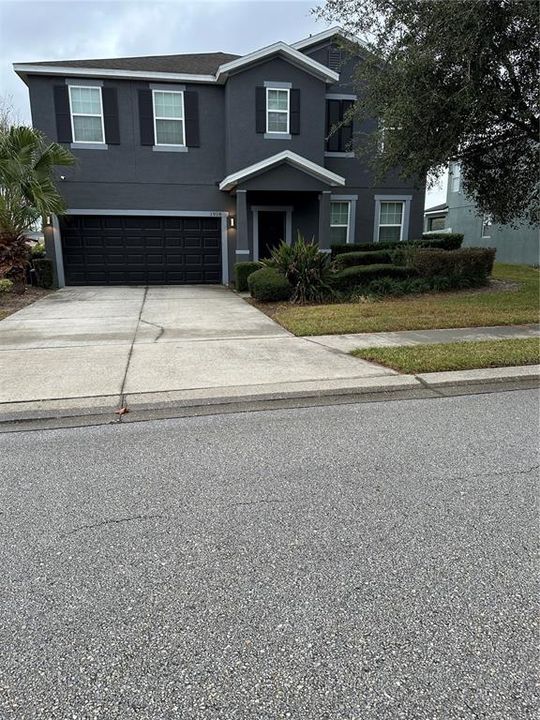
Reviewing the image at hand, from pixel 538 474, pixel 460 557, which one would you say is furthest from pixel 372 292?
pixel 460 557

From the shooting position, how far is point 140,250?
16.4 meters

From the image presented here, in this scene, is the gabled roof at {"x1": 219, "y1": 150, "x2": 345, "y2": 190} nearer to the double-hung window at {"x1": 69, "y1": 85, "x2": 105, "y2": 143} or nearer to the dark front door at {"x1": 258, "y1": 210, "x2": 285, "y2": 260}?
the dark front door at {"x1": 258, "y1": 210, "x2": 285, "y2": 260}

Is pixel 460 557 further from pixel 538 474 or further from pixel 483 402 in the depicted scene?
pixel 483 402

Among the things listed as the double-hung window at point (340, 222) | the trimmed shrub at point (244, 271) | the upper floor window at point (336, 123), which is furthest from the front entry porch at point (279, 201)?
the upper floor window at point (336, 123)

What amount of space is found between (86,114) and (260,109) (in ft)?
17.6

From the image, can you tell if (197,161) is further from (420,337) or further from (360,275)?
(420,337)

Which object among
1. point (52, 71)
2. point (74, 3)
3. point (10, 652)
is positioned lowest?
point (10, 652)

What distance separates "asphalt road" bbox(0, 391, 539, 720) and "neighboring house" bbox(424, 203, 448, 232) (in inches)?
1169

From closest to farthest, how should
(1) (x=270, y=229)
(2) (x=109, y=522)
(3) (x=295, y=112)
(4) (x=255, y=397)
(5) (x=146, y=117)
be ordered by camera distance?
1. (2) (x=109, y=522)
2. (4) (x=255, y=397)
3. (5) (x=146, y=117)
4. (3) (x=295, y=112)
5. (1) (x=270, y=229)

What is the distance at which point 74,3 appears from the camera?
12.4m

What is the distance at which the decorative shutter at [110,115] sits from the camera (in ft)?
50.0

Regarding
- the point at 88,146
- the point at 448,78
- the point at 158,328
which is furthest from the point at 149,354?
the point at 88,146

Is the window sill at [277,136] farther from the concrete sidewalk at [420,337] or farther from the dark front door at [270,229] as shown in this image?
the concrete sidewalk at [420,337]

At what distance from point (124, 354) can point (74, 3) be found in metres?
10.8
